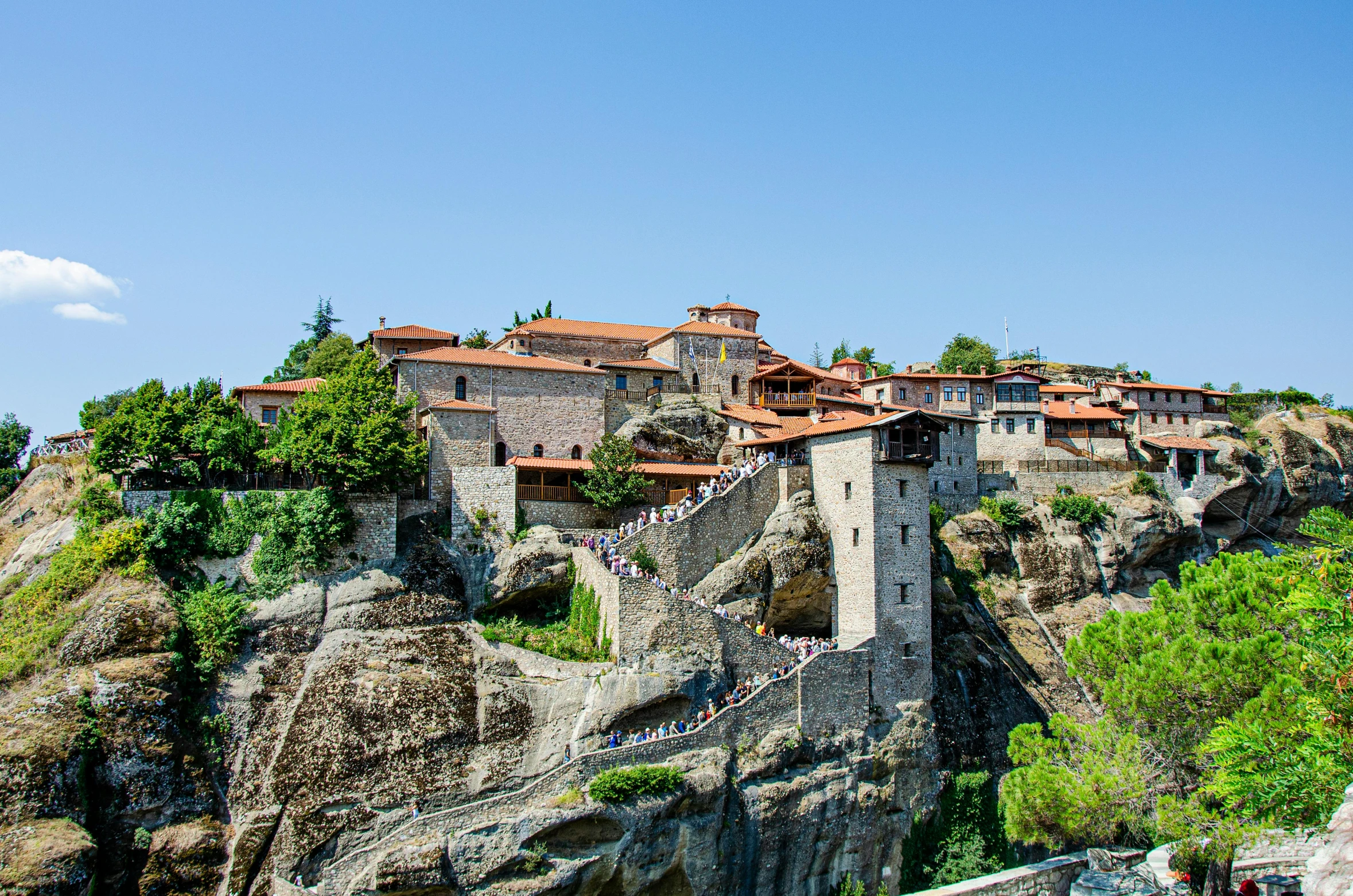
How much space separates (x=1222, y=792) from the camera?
15.5 meters

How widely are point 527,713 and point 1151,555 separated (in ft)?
110

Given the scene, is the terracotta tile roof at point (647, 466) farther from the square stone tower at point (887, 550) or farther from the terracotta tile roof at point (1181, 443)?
the terracotta tile roof at point (1181, 443)

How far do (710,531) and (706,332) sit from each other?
1729 cm

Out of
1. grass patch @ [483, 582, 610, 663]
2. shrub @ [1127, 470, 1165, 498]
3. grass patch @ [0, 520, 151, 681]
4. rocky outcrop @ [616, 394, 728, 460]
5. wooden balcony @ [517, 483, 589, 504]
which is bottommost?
grass patch @ [483, 582, 610, 663]

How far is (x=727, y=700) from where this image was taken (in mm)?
31516

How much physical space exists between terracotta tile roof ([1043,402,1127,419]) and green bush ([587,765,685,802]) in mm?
33615

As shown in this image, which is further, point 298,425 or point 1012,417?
point 1012,417

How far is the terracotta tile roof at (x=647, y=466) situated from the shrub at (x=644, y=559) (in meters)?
5.73

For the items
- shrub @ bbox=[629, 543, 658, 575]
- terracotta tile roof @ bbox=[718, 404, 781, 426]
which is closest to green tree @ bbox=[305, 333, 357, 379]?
terracotta tile roof @ bbox=[718, 404, 781, 426]

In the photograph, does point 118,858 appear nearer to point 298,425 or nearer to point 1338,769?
point 298,425

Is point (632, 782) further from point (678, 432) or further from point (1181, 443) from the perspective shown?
point (1181, 443)

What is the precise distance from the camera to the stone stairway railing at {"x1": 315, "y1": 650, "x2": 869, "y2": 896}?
86.0ft

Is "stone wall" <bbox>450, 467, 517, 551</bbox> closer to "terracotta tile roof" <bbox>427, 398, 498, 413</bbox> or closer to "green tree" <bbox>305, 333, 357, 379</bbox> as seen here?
"terracotta tile roof" <bbox>427, 398, 498, 413</bbox>

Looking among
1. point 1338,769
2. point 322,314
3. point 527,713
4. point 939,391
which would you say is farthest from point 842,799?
point 322,314
